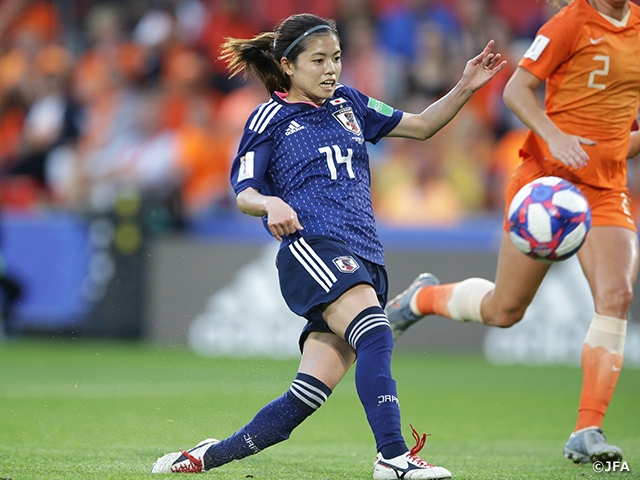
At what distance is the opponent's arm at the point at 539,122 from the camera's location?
477 cm

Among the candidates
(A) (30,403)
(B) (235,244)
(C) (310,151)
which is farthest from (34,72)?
(C) (310,151)

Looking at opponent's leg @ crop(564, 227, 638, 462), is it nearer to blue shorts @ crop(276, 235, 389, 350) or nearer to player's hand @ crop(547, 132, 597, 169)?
player's hand @ crop(547, 132, 597, 169)

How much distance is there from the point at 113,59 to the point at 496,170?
18.9 feet

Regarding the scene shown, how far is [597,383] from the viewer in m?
5.17

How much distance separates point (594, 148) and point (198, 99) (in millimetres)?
7837

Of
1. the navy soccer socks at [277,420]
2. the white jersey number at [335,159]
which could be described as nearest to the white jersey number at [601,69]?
the white jersey number at [335,159]

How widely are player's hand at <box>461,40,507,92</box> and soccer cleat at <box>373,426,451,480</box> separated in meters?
1.79

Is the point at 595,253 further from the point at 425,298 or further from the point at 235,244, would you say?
the point at 235,244

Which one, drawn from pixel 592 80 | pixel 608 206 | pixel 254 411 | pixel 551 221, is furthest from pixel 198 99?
pixel 551 221

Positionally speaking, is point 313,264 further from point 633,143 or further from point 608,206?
point 633,143

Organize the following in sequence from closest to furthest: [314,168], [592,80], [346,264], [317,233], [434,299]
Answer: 1. [346,264]
2. [317,233]
3. [314,168]
4. [592,80]
5. [434,299]

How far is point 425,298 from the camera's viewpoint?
6.16m

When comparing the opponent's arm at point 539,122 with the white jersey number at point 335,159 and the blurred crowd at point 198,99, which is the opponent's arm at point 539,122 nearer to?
the white jersey number at point 335,159

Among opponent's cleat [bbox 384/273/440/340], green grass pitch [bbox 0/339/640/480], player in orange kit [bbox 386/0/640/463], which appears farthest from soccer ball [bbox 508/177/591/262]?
opponent's cleat [bbox 384/273/440/340]
